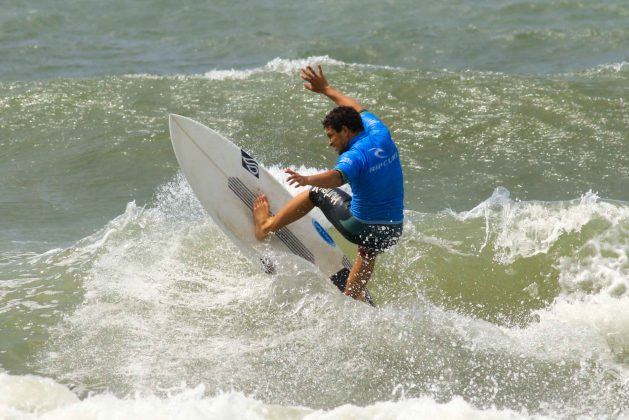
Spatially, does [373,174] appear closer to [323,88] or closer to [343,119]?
[343,119]

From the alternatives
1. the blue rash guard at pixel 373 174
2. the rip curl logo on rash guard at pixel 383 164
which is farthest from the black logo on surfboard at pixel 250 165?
the rip curl logo on rash guard at pixel 383 164

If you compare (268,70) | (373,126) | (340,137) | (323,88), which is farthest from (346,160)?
(268,70)

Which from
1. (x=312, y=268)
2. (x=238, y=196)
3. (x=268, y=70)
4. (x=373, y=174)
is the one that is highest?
(x=373, y=174)

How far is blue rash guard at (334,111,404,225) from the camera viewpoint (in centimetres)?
651

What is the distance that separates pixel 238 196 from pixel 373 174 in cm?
145

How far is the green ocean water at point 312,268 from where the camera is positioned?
610 centimetres

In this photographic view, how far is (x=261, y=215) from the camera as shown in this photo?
24.8 ft

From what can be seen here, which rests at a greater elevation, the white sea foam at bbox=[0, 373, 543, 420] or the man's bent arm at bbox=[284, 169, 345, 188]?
the man's bent arm at bbox=[284, 169, 345, 188]

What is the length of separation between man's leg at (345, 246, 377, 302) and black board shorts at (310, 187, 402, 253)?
0.08m

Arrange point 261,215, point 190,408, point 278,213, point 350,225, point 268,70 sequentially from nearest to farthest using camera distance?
1. point 190,408
2. point 350,225
3. point 278,213
4. point 261,215
5. point 268,70

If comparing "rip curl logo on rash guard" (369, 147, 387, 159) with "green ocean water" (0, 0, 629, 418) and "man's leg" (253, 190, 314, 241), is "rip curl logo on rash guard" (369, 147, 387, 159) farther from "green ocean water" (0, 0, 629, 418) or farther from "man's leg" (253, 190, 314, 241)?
"green ocean water" (0, 0, 629, 418)

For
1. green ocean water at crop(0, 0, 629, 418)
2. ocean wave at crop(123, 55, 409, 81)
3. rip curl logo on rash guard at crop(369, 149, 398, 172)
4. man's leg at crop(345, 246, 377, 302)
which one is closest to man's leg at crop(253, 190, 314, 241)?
green ocean water at crop(0, 0, 629, 418)

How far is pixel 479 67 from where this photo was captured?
1545cm

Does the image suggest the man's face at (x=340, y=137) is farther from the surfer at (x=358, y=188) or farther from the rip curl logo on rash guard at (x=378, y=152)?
the rip curl logo on rash guard at (x=378, y=152)
